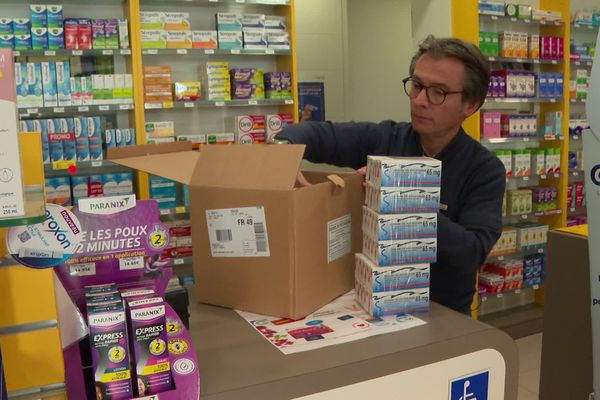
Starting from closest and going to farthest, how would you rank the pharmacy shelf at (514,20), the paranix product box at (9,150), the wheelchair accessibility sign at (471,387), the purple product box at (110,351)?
the paranix product box at (9,150)
the purple product box at (110,351)
the wheelchair accessibility sign at (471,387)
the pharmacy shelf at (514,20)

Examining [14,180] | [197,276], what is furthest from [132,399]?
[197,276]

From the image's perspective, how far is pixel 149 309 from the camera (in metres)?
1.02

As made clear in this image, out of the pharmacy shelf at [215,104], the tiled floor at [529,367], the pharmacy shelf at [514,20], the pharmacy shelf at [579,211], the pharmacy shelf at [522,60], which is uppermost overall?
the pharmacy shelf at [514,20]

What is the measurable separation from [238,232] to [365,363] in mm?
460

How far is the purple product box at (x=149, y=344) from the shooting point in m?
1.01

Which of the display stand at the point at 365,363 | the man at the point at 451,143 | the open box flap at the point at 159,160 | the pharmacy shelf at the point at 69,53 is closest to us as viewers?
the display stand at the point at 365,363

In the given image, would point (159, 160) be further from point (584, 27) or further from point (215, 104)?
point (584, 27)

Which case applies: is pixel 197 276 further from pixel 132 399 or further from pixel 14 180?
pixel 14 180

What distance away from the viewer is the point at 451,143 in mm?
2203

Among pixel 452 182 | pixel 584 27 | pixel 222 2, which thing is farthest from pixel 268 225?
pixel 584 27

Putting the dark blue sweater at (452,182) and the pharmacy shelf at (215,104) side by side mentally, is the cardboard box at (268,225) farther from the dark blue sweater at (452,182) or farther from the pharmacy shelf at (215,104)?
the pharmacy shelf at (215,104)

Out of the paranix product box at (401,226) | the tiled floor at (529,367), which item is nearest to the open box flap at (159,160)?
the paranix product box at (401,226)

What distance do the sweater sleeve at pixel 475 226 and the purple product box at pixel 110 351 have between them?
0.98m

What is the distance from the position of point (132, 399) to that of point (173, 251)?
3378 millimetres
